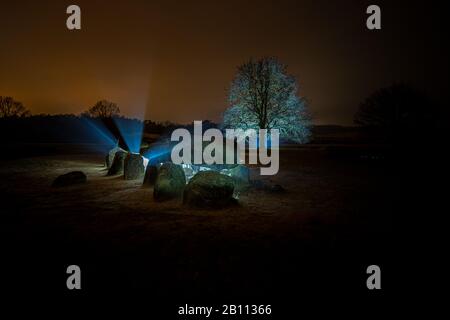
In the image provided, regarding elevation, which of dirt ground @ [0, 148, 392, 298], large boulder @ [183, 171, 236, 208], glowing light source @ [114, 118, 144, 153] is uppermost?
glowing light source @ [114, 118, 144, 153]

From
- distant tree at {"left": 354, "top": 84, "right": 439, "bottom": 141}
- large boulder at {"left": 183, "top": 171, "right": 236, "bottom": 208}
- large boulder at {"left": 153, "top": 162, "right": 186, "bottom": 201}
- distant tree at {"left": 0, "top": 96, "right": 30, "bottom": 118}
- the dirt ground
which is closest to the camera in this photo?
the dirt ground

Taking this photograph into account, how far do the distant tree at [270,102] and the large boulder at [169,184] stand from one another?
15.0 metres

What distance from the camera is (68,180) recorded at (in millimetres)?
12898

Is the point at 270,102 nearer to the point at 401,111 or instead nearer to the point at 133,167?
the point at 133,167

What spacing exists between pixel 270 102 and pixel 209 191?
57.1ft

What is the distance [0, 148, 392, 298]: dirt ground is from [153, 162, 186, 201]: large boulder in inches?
16.5

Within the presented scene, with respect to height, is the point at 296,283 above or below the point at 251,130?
below

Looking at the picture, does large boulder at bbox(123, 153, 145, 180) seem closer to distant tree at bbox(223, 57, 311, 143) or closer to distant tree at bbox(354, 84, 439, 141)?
distant tree at bbox(223, 57, 311, 143)

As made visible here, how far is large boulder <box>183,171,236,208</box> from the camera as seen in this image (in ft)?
30.7

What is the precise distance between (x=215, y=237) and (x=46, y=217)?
5.58 metres

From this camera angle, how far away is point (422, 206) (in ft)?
30.6

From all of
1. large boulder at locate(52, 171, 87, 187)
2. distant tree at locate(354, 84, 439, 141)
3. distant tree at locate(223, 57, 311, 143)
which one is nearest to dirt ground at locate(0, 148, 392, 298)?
large boulder at locate(52, 171, 87, 187)
